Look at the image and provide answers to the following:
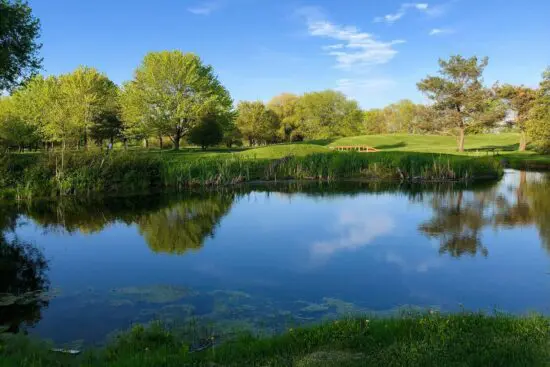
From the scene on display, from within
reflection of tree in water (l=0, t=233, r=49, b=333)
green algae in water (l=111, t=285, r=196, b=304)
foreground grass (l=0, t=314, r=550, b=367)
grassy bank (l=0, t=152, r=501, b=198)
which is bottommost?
green algae in water (l=111, t=285, r=196, b=304)

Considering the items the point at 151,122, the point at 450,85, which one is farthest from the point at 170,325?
the point at 450,85

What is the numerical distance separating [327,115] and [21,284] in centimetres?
8546

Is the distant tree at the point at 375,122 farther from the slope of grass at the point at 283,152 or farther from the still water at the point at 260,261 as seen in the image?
the still water at the point at 260,261

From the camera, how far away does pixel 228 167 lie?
101 feet

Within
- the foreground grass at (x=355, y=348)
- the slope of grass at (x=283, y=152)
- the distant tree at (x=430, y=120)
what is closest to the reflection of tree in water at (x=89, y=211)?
the foreground grass at (x=355, y=348)

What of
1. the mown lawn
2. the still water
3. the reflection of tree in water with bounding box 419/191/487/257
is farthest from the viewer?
the mown lawn

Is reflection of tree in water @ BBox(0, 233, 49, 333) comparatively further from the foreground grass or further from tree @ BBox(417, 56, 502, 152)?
tree @ BBox(417, 56, 502, 152)

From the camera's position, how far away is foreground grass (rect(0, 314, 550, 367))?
5.54m

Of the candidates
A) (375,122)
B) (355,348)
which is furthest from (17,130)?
(375,122)

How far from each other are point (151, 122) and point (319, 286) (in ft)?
156

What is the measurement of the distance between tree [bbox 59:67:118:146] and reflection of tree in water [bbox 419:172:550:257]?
144 feet

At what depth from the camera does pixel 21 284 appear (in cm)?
1081

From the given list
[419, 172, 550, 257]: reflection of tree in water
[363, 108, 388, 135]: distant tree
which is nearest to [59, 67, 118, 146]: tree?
[419, 172, 550, 257]: reflection of tree in water

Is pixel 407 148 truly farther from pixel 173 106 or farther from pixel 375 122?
pixel 375 122
